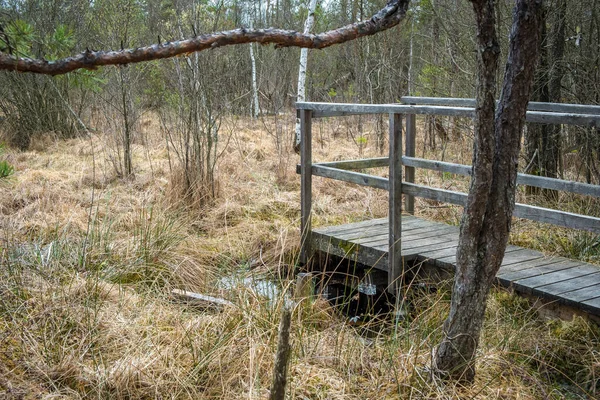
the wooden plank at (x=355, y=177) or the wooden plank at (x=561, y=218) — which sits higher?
the wooden plank at (x=355, y=177)

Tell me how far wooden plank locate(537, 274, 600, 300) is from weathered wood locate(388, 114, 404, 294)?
113 cm

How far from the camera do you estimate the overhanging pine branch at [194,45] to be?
69.0 inches

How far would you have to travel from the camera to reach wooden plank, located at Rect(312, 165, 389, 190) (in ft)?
16.8

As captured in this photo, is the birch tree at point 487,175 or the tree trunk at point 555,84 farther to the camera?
the tree trunk at point 555,84

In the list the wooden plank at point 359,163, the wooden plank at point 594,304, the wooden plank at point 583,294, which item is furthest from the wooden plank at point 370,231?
the wooden plank at point 594,304

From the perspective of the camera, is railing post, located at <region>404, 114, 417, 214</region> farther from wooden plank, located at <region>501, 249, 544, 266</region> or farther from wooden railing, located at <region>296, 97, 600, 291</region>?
wooden plank, located at <region>501, 249, 544, 266</region>

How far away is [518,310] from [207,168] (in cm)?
401

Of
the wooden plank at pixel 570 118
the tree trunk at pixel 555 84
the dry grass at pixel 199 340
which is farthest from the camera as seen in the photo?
the tree trunk at pixel 555 84

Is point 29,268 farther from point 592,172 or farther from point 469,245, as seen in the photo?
point 592,172

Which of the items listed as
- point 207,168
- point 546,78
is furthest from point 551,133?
point 207,168

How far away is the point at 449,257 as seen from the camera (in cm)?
482

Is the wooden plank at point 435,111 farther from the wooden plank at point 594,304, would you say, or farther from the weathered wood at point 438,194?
the wooden plank at point 594,304

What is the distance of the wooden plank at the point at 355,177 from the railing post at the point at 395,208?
0.35 ft

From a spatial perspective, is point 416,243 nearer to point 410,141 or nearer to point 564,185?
point 410,141
